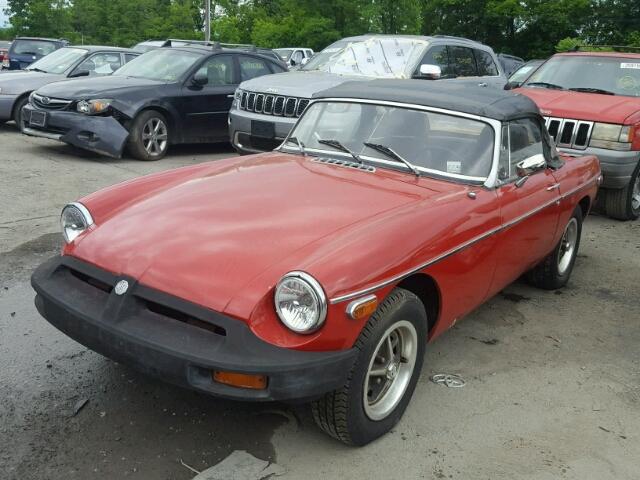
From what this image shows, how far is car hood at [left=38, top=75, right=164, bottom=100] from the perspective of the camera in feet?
30.2

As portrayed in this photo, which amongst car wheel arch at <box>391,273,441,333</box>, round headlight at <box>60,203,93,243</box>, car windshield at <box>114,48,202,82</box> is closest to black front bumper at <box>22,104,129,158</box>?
car windshield at <box>114,48,202,82</box>

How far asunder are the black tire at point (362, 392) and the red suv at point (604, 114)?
501 cm

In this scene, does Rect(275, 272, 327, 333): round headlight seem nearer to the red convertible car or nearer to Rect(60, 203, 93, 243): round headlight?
the red convertible car

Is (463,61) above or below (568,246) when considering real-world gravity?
above

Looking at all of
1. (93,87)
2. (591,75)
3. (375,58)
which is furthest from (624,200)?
(93,87)

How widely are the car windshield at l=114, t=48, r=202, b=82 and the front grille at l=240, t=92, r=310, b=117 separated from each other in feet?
5.73

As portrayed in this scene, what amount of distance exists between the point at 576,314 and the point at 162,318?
10.9 ft

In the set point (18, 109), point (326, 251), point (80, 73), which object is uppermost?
point (80, 73)

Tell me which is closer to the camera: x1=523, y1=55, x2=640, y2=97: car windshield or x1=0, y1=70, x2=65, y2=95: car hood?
x1=523, y1=55, x2=640, y2=97: car windshield

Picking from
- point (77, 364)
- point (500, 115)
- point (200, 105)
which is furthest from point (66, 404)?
point (200, 105)

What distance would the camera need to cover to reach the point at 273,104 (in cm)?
857

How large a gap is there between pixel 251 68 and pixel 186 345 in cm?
885

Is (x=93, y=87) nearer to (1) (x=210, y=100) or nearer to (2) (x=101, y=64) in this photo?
(1) (x=210, y=100)

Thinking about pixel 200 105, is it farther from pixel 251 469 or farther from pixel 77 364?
pixel 251 469
